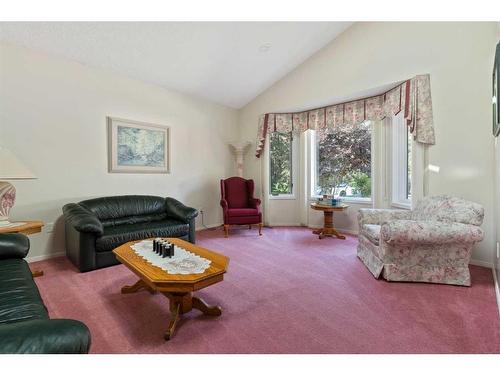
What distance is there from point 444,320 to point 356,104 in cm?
337

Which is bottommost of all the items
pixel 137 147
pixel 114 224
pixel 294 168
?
pixel 114 224

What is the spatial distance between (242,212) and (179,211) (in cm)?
110

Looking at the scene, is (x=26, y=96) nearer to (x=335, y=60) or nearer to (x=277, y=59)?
(x=277, y=59)

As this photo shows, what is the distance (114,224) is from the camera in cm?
333

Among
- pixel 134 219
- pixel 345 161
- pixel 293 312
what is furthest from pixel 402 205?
pixel 134 219

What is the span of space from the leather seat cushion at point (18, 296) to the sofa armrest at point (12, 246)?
0.11 m

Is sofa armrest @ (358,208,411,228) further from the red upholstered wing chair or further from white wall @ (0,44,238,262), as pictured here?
white wall @ (0,44,238,262)

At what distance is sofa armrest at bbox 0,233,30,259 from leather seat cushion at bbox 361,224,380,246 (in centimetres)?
308

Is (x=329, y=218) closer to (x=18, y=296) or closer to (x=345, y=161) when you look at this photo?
(x=345, y=161)

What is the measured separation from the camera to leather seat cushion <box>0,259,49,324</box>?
3.95 feet

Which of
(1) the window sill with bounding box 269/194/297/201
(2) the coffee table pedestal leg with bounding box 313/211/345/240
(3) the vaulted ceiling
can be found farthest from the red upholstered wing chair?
(3) the vaulted ceiling

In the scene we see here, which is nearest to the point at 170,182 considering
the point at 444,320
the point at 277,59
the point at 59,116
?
the point at 59,116

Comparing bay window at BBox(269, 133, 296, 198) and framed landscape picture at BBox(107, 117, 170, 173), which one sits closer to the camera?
framed landscape picture at BBox(107, 117, 170, 173)

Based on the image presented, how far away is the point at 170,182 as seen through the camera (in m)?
4.36
